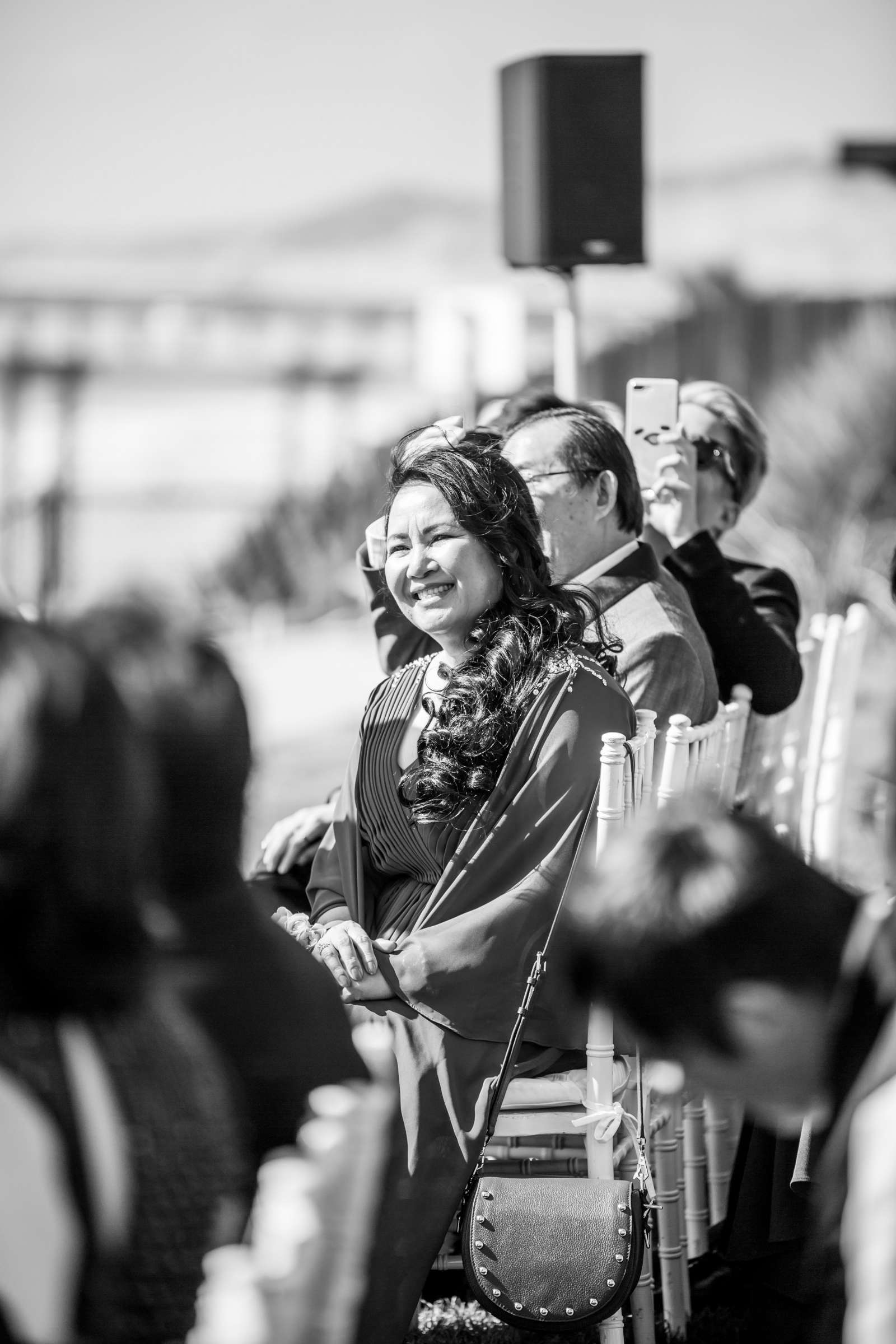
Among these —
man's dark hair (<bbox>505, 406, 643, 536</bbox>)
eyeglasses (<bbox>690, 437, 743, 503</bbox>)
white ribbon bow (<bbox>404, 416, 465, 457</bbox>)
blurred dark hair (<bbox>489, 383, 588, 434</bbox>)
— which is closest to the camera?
white ribbon bow (<bbox>404, 416, 465, 457</bbox>)

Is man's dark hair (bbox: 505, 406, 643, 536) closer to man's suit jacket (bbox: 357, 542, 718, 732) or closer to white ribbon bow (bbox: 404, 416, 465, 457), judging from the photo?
man's suit jacket (bbox: 357, 542, 718, 732)

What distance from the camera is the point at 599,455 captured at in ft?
9.64

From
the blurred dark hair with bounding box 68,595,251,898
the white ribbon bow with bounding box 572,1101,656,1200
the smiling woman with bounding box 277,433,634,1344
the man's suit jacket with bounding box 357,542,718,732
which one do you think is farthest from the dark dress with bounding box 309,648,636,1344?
the blurred dark hair with bounding box 68,595,251,898

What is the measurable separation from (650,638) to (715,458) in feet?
3.17

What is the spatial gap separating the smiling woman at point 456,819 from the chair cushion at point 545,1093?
4 cm

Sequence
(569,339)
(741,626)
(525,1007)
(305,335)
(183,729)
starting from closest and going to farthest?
(183,729) < (525,1007) < (741,626) < (569,339) < (305,335)

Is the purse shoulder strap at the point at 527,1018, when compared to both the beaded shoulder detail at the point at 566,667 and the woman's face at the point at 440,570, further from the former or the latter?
the woman's face at the point at 440,570

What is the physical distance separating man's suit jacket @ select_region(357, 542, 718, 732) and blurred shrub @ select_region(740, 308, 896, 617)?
19.2 ft

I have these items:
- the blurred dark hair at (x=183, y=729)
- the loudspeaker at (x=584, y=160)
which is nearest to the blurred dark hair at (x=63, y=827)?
the blurred dark hair at (x=183, y=729)

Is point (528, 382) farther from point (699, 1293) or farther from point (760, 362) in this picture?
point (699, 1293)

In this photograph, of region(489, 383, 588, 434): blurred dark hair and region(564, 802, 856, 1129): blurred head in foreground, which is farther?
region(489, 383, 588, 434): blurred dark hair

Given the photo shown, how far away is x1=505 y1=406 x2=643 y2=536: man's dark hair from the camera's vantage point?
9.62 feet

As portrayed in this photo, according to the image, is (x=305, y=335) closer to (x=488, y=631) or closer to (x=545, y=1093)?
(x=488, y=631)

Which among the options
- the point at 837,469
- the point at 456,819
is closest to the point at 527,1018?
the point at 456,819
